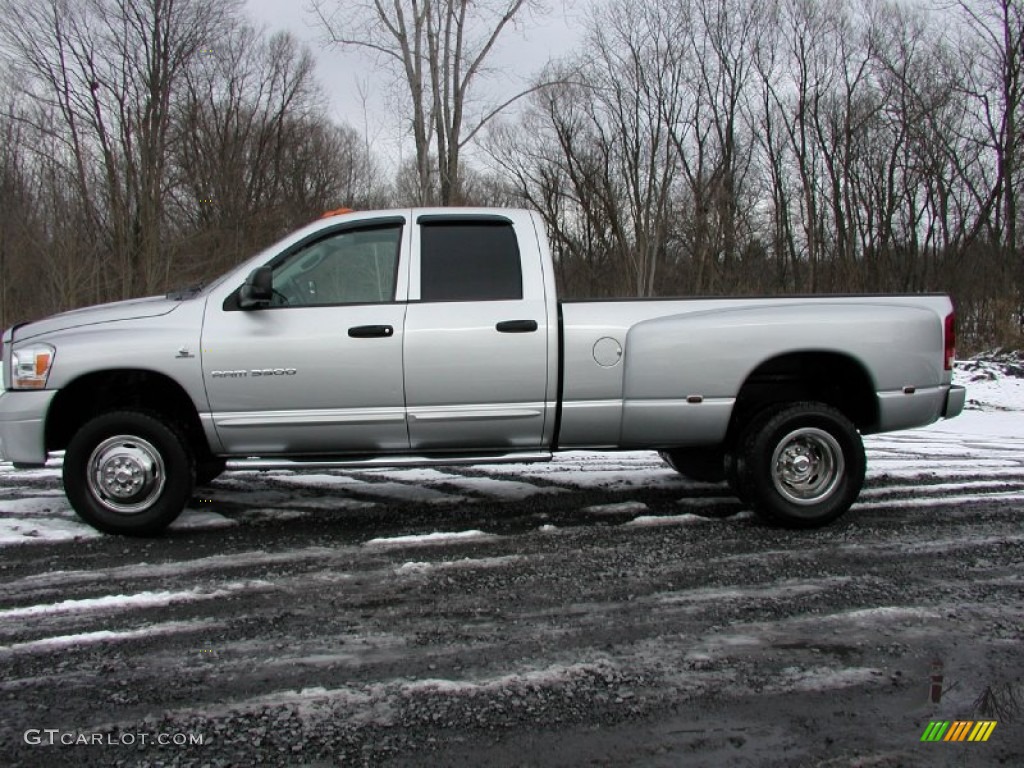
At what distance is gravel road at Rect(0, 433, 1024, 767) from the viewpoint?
7.57 feet

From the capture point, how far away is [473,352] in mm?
4395

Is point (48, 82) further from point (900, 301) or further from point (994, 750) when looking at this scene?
point (994, 750)

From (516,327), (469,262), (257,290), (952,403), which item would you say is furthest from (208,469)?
(952,403)

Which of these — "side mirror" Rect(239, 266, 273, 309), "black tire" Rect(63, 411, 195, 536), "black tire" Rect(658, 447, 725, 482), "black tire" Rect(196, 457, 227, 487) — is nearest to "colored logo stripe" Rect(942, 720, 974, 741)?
"black tire" Rect(658, 447, 725, 482)

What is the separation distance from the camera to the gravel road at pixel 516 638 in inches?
90.8

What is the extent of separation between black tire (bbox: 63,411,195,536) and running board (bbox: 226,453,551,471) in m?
0.36

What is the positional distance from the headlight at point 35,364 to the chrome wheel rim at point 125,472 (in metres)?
0.53

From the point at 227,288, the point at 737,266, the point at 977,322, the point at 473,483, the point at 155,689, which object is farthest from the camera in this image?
the point at 737,266

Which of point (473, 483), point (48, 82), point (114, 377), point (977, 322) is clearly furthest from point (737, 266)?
point (114, 377)

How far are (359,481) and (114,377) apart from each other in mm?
2292

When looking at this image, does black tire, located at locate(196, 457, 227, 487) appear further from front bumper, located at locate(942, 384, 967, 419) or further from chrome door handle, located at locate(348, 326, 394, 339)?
front bumper, located at locate(942, 384, 967, 419)

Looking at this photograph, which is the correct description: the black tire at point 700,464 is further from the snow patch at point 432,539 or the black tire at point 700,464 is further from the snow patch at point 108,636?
the snow patch at point 108,636

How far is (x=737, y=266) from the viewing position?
34344mm

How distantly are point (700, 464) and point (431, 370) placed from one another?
2.61 metres
